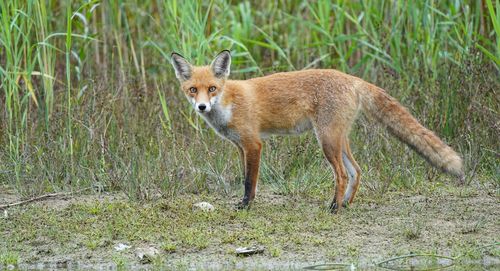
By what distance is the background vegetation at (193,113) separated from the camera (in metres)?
7.39

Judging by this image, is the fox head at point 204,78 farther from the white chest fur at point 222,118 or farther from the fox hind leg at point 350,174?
the fox hind leg at point 350,174

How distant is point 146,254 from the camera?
5.63 m

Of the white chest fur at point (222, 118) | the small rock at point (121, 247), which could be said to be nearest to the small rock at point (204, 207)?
the white chest fur at point (222, 118)

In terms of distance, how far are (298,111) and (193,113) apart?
2.25 m

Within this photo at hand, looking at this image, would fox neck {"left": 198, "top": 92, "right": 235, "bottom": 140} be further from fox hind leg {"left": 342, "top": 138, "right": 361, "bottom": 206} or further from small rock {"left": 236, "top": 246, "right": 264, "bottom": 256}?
small rock {"left": 236, "top": 246, "right": 264, "bottom": 256}

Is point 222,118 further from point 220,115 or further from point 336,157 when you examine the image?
point 336,157

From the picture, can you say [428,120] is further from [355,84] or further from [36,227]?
[36,227]

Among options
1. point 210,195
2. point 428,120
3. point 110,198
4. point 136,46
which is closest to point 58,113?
point 110,198

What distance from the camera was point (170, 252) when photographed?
576cm

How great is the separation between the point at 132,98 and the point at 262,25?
3148 millimetres

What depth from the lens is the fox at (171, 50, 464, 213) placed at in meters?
6.57

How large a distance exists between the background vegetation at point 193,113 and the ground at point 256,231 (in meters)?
0.35

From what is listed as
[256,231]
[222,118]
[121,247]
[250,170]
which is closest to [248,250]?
[256,231]

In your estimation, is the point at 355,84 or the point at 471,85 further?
the point at 471,85
